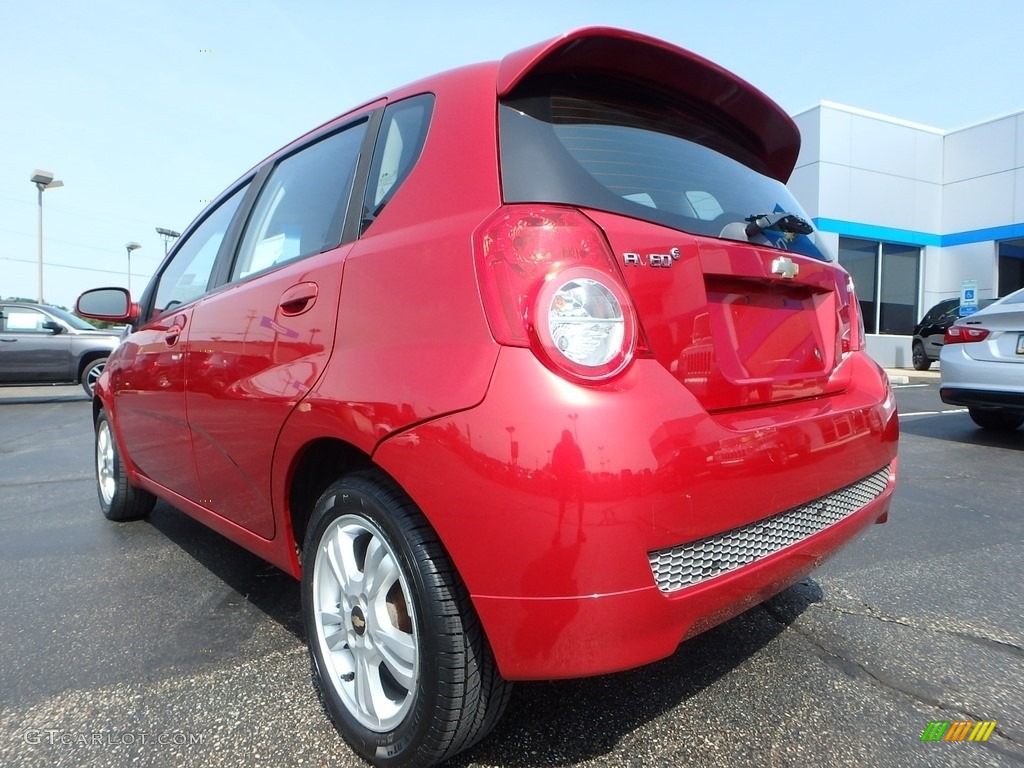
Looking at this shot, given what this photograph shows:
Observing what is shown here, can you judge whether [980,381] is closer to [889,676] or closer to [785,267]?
[889,676]

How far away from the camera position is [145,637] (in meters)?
2.39

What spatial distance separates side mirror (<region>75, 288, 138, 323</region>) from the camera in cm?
360

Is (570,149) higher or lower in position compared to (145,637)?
higher

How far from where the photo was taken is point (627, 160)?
1.72 metres

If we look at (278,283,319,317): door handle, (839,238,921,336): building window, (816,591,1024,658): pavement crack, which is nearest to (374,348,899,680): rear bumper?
(278,283,319,317): door handle

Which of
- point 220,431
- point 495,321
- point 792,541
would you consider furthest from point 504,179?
point 220,431

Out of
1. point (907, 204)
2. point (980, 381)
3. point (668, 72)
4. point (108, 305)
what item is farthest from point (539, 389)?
point (907, 204)

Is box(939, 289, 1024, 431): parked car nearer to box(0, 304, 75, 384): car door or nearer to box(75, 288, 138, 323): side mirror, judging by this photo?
box(75, 288, 138, 323): side mirror

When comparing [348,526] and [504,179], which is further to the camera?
[348,526]

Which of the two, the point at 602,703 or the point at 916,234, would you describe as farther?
the point at 916,234

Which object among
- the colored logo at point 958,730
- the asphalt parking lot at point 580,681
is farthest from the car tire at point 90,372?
the colored logo at point 958,730

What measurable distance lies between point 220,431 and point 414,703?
1.21 metres

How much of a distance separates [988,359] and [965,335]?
346mm

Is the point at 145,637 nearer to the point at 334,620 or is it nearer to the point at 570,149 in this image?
the point at 334,620
